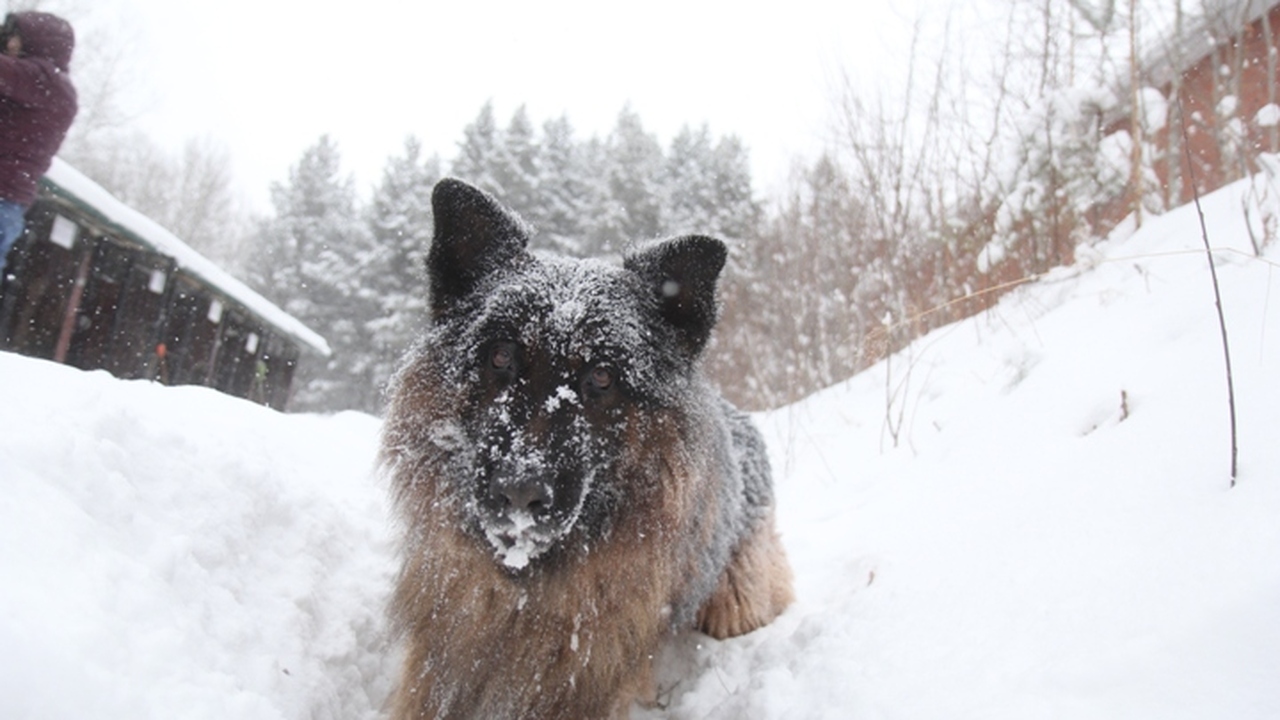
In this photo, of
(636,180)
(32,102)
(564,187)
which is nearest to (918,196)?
(32,102)

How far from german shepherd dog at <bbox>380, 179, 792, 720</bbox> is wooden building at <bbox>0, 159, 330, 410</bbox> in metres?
6.50

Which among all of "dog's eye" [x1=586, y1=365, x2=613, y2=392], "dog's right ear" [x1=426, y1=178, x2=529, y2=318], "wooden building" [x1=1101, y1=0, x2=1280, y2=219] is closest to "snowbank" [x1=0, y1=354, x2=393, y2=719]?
"dog's right ear" [x1=426, y1=178, x2=529, y2=318]

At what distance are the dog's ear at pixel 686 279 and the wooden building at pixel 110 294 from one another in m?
6.95

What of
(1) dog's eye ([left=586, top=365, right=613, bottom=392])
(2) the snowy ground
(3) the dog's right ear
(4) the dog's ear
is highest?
(3) the dog's right ear

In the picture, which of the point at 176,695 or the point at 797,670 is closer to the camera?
the point at 176,695

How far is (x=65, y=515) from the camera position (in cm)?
162

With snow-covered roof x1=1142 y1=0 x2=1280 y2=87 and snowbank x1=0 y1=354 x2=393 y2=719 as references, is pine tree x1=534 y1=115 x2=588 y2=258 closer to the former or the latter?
snow-covered roof x1=1142 y1=0 x2=1280 y2=87

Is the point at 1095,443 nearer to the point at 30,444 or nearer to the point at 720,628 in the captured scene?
the point at 720,628

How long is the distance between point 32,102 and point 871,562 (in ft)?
18.5

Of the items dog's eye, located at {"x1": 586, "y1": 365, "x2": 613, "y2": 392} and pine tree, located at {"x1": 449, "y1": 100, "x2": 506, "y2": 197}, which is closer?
dog's eye, located at {"x1": 586, "y1": 365, "x2": 613, "y2": 392}

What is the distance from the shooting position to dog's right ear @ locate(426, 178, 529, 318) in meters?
2.55

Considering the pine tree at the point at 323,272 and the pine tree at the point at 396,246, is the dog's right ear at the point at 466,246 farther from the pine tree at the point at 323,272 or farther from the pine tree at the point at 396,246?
the pine tree at the point at 323,272

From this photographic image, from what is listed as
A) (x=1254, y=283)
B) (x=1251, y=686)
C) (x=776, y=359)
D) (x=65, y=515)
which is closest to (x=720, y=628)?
(x=1251, y=686)

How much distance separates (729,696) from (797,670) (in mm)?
272
